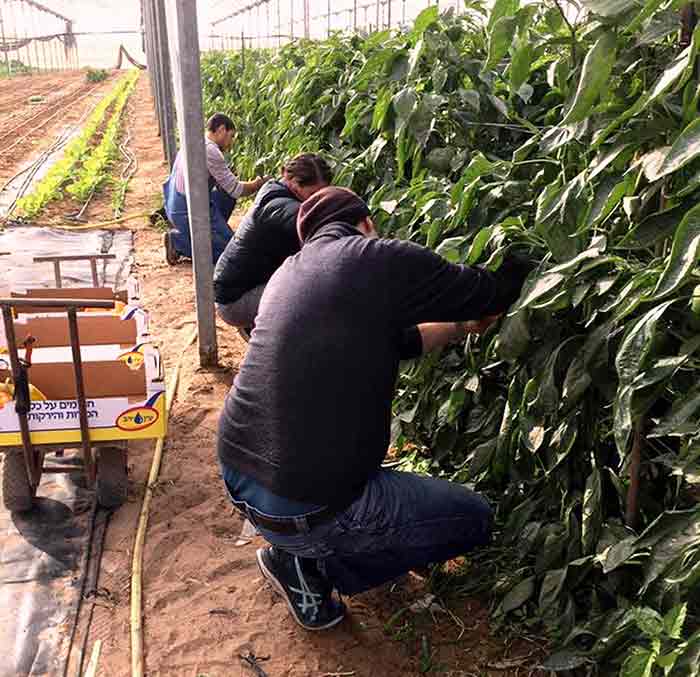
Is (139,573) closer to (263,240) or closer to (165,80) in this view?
(263,240)

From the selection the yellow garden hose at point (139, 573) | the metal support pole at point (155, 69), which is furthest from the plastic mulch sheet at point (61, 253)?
the metal support pole at point (155, 69)

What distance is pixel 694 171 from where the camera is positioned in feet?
6.34

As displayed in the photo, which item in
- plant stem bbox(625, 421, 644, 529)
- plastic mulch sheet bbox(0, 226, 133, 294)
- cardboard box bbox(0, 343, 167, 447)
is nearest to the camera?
plant stem bbox(625, 421, 644, 529)

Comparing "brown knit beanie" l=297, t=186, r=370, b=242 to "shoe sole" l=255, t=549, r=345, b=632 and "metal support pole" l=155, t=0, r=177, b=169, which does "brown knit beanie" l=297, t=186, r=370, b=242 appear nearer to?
"shoe sole" l=255, t=549, r=345, b=632

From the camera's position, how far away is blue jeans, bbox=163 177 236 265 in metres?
6.48

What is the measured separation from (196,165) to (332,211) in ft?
7.85

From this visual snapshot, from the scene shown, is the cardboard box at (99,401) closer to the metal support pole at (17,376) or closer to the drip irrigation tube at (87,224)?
the metal support pole at (17,376)

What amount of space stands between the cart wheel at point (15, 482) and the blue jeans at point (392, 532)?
128 centimetres

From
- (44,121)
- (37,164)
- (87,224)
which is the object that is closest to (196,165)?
(87,224)

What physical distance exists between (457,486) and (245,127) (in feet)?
24.5

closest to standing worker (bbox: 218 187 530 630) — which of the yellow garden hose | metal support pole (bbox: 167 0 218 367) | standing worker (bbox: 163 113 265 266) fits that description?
the yellow garden hose

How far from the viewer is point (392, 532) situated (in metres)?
2.65

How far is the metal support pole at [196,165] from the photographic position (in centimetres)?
472

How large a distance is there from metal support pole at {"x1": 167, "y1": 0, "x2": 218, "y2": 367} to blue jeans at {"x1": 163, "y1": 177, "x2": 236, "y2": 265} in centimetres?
141
